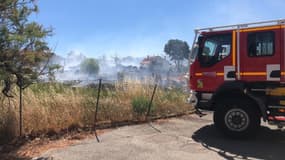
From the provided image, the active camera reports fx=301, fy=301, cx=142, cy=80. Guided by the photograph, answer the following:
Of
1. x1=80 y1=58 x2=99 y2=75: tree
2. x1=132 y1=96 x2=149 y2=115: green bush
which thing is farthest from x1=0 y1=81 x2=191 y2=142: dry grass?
x1=80 y1=58 x2=99 y2=75: tree

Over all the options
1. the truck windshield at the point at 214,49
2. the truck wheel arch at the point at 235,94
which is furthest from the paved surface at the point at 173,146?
the truck windshield at the point at 214,49

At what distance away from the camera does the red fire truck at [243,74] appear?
6836 millimetres

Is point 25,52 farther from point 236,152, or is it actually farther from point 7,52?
point 236,152

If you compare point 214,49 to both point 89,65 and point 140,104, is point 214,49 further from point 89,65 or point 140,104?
point 89,65

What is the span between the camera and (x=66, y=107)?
8.19 meters

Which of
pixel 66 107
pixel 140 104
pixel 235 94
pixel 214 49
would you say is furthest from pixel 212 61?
pixel 66 107

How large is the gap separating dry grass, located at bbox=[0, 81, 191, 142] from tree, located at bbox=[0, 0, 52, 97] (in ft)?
3.25

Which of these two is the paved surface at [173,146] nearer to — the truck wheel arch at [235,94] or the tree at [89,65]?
the truck wheel arch at [235,94]

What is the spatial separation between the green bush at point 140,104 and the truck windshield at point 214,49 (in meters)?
2.75

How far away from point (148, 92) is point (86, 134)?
11.1ft

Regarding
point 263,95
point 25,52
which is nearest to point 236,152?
point 263,95

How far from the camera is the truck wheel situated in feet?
22.9

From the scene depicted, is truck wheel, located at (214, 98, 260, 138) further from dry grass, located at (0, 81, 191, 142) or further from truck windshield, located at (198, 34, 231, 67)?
dry grass, located at (0, 81, 191, 142)

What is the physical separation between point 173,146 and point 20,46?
384 centimetres
